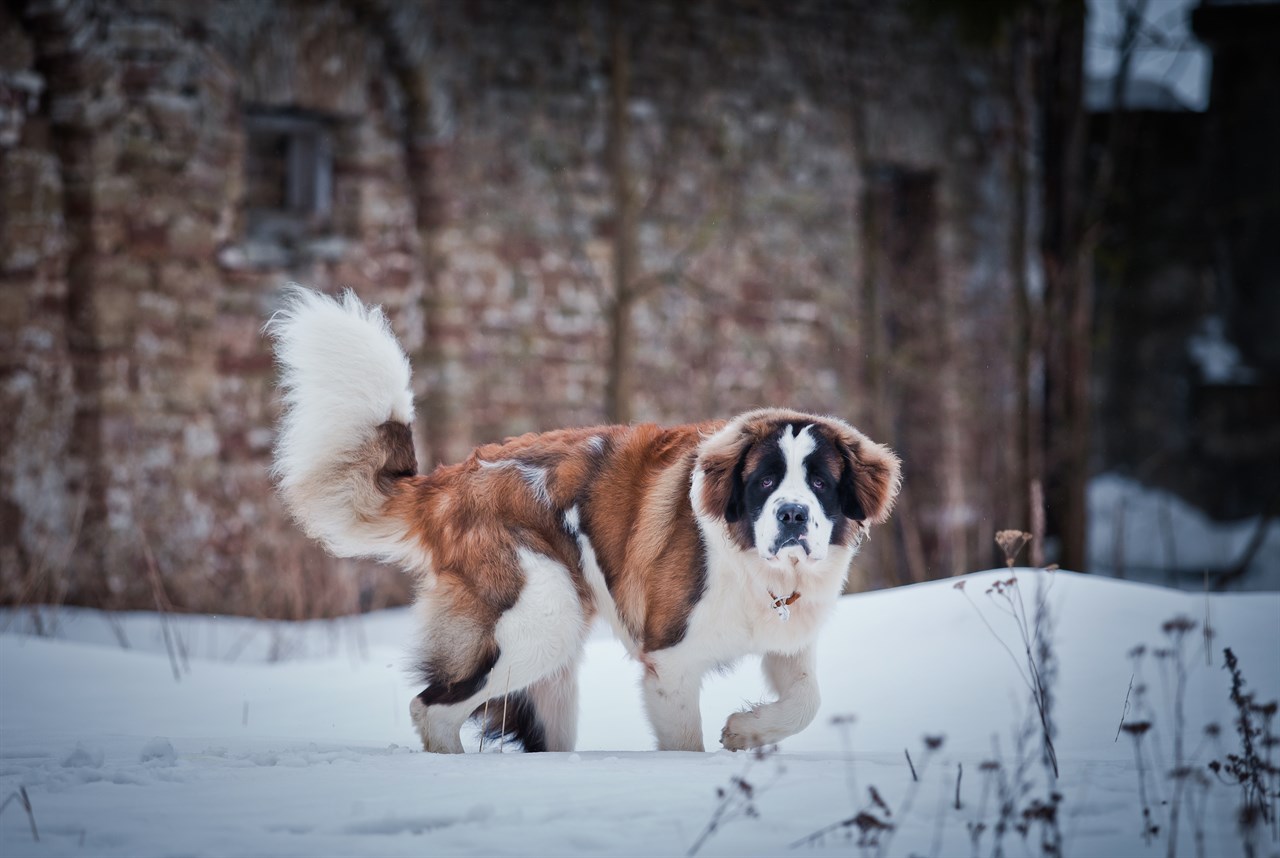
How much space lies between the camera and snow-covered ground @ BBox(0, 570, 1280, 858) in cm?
266

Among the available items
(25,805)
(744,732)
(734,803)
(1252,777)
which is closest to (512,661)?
(744,732)

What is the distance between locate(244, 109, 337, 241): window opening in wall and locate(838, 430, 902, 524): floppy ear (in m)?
5.31

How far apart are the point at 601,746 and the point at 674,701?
969mm

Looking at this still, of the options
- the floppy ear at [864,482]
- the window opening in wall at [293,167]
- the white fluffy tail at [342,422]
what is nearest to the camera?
the floppy ear at [864,482]

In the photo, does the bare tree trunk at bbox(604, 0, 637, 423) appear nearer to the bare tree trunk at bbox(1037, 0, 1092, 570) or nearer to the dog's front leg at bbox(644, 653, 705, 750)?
the bare tree trunk at bbox(1037, 0, 1092, 570)

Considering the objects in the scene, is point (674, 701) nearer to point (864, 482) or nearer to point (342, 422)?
point (864, 482)

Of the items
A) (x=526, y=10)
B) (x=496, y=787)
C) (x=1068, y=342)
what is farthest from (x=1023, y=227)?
(x=496, y=787)

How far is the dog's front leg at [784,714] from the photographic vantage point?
3625 mm

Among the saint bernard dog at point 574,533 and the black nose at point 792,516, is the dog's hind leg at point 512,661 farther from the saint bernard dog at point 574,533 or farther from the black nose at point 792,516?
the black nose at point 792,516

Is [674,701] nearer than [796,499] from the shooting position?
No

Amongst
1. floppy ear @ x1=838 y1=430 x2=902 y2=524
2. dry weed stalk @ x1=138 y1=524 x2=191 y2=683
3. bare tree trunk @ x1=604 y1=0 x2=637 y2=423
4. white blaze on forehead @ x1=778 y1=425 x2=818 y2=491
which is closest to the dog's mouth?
white blaze on forehead @ x1=778 y1=425 x2=818 y2=491

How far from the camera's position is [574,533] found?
3795 millimetres

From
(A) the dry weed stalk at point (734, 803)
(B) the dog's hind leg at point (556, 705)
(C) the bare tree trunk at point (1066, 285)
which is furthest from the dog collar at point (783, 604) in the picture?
(C) the bare tree trunk at point (1066, 285)

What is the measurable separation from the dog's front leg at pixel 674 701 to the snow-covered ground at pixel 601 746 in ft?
0.34
